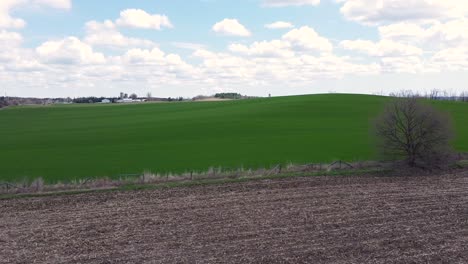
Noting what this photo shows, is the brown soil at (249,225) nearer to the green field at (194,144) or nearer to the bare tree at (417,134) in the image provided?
the bare tree at (417,134)

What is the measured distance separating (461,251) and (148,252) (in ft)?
27.5

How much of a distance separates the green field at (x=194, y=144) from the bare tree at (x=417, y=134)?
2064 mm

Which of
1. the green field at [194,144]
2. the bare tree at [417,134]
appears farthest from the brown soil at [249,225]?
the green field at [194,144]

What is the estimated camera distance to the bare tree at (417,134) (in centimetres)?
2714

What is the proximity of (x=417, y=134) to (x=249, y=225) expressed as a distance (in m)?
15.3

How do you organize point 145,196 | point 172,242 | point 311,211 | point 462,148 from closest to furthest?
point 172,242 < point 311,211 < point 145,196 < point 462,148

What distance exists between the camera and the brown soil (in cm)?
1308

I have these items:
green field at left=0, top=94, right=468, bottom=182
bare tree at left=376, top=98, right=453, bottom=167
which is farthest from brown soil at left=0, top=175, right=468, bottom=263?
green field at left=0, top=94, right=468, bottom=182

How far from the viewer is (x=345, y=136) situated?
1625 inches

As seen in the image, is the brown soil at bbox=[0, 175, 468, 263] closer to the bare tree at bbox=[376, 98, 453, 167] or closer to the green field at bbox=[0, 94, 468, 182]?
the bare tree at bbox=[376, 98, 453, 167]

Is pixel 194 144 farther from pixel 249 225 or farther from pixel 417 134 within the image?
pixel 249 225

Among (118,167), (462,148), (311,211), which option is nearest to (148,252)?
(311,211)

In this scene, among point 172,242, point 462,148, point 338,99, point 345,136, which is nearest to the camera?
point 172,242

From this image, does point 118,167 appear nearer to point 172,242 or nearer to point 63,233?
point 63,233
